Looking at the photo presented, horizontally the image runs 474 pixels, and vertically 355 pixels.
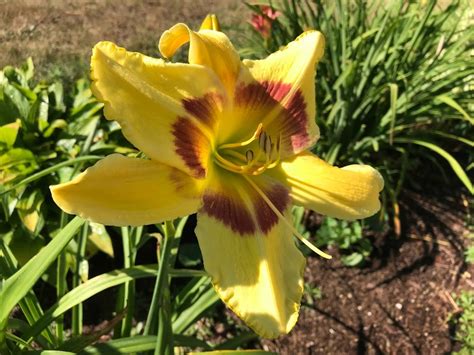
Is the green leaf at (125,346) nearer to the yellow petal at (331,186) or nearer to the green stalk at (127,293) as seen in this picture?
the green stalk at (127,293)

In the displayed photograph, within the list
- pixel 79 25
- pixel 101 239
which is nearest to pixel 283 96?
pixel 101 239

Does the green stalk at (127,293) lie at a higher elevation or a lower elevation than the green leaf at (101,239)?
higher

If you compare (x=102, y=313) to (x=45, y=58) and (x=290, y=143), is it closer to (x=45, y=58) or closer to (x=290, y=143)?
(x=290, y=143)

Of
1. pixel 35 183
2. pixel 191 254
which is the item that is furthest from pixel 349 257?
pixel 35 183

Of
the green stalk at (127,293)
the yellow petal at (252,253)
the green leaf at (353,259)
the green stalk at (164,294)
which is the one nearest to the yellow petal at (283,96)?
the yellow petal at (252,253)

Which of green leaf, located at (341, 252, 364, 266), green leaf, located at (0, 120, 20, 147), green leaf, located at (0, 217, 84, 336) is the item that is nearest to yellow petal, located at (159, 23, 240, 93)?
green leaf, located at (0, 217, 84, 336)

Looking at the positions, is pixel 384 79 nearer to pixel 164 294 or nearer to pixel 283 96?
pixel 283 96
